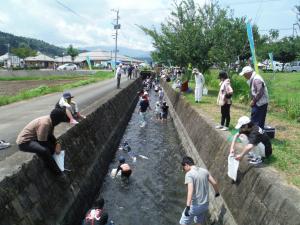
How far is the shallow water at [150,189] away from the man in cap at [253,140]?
352 cm

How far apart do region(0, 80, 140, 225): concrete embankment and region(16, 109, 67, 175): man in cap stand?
24 cm

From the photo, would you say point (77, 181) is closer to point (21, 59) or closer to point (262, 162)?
point (262, 162)

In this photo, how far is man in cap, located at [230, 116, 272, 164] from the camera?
8.41m

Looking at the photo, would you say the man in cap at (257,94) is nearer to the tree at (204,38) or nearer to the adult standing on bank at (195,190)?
the adult standing on bank at (195,190)

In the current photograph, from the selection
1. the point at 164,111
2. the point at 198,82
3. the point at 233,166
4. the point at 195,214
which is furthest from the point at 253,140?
the point at 164,111

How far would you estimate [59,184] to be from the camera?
957 centimetres

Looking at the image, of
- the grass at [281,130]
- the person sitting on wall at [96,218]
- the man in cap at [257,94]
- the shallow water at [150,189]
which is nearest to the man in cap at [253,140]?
the grass at [281,130]

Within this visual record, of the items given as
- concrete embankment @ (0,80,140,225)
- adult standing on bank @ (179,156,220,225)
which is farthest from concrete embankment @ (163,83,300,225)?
concrete embankment @ (0,80,140,225)

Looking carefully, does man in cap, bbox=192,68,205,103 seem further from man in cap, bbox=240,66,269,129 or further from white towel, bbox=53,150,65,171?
white towel, bbox=53,150,65,171

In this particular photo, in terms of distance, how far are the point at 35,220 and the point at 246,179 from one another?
15.1 feet

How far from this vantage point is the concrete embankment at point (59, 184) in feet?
23.7

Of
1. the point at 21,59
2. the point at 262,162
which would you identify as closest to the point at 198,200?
the point at 262,162

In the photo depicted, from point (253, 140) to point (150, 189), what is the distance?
20.5 ft

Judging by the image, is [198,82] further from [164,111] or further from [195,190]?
[195,190]
